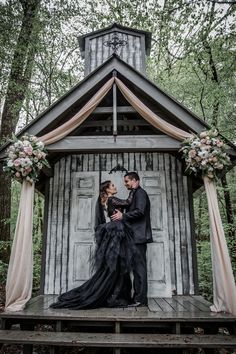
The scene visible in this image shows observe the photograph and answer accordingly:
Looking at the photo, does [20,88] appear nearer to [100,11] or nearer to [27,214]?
[100,11]

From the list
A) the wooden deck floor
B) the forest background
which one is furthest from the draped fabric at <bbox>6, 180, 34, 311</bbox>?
the forest background

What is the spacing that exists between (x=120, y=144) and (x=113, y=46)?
167 inches

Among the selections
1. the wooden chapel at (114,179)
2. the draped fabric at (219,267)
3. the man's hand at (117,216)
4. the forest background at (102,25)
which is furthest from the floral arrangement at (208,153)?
the forest background at (102,25)

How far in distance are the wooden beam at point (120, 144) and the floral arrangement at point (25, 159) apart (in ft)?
1.00

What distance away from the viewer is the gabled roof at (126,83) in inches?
182

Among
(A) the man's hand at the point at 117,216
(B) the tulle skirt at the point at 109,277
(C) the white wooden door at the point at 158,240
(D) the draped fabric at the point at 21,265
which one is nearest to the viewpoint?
(D) the draped fabric at the point at 21,265

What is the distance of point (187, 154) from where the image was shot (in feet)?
14.3

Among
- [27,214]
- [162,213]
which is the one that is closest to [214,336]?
[162,213]

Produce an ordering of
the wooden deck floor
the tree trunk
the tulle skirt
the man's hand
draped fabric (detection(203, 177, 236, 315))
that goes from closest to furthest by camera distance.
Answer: the wooden deck floor < draped fabric (detection(203, 177, 236, 315)) < the tulle skirt < the man's hand < the tree trunk

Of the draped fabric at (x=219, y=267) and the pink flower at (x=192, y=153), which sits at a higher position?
the pink flower at (x=192, y=153)

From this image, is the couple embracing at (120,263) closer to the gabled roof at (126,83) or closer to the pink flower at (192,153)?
the pink flower at (192,153)

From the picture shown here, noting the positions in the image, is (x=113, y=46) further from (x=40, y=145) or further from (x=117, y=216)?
(x=117, y=216)

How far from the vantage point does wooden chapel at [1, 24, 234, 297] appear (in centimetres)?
463

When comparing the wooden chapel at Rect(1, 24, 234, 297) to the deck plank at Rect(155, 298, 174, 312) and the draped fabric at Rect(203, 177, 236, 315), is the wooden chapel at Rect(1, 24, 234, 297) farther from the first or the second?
the draped fabric at Rect(203, 177, 236, 315)
